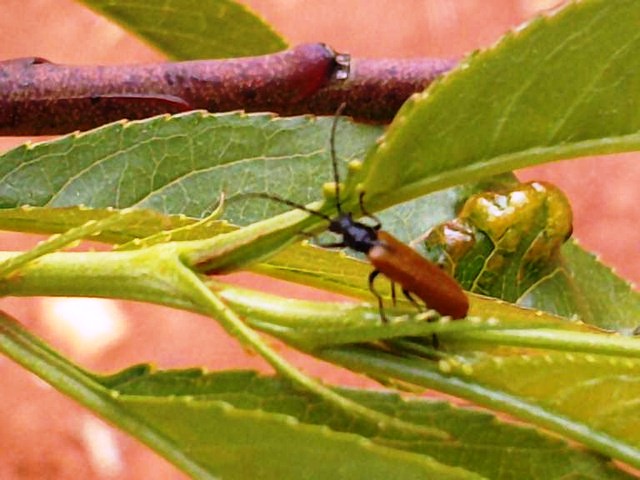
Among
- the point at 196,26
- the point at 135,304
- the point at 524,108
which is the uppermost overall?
the point at 135,304

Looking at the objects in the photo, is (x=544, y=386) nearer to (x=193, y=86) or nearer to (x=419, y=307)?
(x=419, y=307)

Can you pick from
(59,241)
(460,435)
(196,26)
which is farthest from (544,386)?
(196,26)

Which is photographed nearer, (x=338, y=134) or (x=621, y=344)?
(x=621, y=344)

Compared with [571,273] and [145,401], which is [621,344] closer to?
[145,401]

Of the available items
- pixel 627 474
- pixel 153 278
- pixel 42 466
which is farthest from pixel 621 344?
pixel 42 466

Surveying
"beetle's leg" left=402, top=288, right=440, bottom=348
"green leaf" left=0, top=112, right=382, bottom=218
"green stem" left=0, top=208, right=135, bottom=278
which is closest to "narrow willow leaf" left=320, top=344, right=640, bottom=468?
"beetle's leg" left=402, top=288, right=440, bottom=348

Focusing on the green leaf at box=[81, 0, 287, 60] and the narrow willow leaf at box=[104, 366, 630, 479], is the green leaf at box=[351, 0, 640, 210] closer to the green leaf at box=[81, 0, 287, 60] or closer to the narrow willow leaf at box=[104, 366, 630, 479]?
the narrow willow leaf at box=[104, 366, 630, 479]
